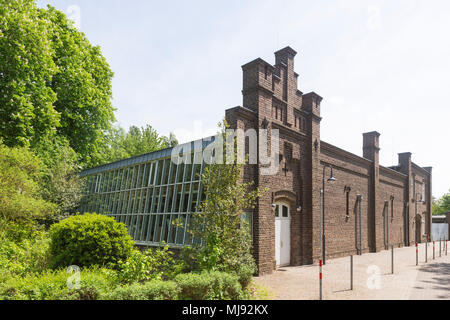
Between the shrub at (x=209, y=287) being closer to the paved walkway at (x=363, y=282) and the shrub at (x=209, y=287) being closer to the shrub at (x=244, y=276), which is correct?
the shrub at (x=244, y=276)

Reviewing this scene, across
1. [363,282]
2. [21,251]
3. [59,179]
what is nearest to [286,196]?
[363,282]

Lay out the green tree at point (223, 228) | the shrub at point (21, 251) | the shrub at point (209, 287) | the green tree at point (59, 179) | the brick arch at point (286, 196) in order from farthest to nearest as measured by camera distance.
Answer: the green tree at point (59, 179) → the brick arch at point (286, 196) → the shrub at point (21, 251) → the green tree at point (223, 228) → the shrub at point (209, 287)

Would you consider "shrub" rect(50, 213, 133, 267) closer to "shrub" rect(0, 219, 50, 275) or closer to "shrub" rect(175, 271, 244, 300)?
"shrub" rect(0, 219, 50, 275)

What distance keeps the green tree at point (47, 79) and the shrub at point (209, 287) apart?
14.5m

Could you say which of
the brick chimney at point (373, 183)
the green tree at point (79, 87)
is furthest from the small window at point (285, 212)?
the green tree at point (79, 87)

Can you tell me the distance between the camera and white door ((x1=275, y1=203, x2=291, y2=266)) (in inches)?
568

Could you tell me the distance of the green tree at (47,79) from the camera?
17000mm

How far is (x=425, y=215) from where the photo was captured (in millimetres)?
35562

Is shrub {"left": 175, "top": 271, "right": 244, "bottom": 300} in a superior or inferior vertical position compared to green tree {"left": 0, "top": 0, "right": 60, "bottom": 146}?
inferior

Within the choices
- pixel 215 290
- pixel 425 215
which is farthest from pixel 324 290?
pixel 425 215

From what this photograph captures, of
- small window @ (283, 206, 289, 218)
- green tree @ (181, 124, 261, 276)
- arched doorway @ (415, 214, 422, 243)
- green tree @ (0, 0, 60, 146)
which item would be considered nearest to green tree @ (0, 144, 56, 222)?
green tree @ (0, 0, 60, 146)

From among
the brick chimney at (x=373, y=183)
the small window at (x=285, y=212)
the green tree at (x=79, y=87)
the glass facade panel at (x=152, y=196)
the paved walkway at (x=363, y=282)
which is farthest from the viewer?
the brick chimney at (x=373, y=183)

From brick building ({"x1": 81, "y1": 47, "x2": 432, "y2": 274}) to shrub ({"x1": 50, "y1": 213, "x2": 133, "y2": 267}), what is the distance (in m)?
2.78
